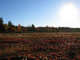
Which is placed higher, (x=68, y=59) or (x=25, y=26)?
(x=25, y=26)

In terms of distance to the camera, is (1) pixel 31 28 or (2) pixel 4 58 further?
(1) pixel 31 28

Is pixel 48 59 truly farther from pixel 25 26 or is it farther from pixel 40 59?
pixel 25 26

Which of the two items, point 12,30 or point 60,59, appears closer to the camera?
point 60,59

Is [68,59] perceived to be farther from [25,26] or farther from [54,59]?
[25,26]

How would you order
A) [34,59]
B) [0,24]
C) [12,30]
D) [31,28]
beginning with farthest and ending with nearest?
[31,28], [12,30], [0,24], [34,59]

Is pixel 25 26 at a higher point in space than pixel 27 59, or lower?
higher

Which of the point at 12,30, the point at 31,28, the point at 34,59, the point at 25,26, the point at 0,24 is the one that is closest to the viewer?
the point at 34,59

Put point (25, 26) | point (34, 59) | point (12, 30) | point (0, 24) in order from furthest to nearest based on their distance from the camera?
point (25, 26)
point (12, 30)
point (0, 24)
point (34, 59)

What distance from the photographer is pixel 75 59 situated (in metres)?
4.78

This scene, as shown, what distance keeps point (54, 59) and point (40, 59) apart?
0.97m

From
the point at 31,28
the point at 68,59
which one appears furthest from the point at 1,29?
the point at 68,59

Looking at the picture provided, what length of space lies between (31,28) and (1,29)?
31.4 meters

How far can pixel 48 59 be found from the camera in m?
4.75

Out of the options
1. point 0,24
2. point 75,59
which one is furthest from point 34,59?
point 0,24
